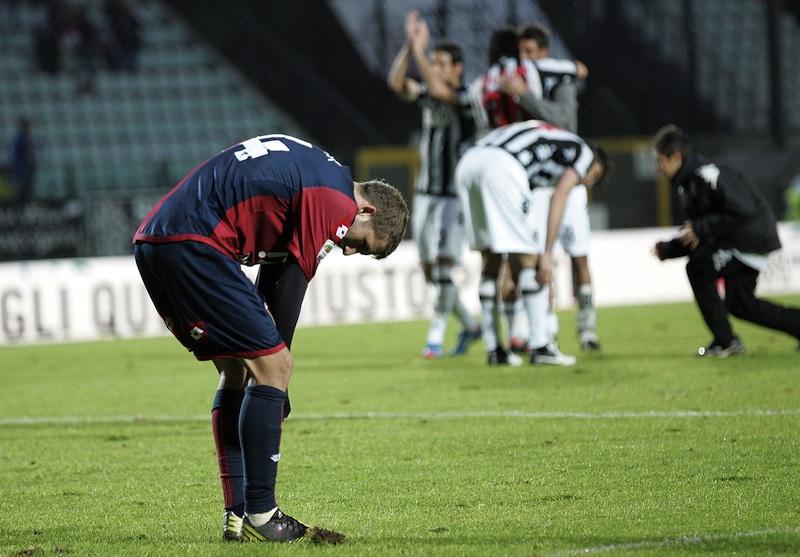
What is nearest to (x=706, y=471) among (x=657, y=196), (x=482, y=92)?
(x=482, y=92)

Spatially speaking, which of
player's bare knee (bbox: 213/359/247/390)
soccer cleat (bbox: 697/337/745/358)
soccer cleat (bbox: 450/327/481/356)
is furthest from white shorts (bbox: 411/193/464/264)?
player's bare knee (bbox: 213/359/247/390)

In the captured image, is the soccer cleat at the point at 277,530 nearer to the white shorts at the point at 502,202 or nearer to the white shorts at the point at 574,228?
the white shorts at the point at 502,202

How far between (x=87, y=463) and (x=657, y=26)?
2242 cm

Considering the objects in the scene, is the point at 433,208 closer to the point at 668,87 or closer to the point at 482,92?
the point at 482,92

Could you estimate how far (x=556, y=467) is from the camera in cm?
560

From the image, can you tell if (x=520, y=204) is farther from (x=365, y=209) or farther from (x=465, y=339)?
(x=365, y=209)

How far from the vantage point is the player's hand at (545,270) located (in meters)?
9.49

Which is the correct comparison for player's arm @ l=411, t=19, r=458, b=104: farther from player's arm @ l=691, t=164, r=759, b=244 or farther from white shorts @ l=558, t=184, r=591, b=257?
player's arm @ l=691, t=164, r=759, b=244

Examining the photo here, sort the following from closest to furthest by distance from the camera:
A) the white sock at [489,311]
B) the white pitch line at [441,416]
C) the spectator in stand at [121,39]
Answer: the white pitch line at [441,416] < the white sock at [489,311] < the spectator in stand at [121,39]

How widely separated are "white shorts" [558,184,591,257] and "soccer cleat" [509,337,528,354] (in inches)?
31.0

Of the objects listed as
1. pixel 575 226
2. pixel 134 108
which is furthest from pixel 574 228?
pixel 134 108

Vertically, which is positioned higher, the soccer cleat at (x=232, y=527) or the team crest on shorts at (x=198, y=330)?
the team crest on shorts at (x=198, y=330)

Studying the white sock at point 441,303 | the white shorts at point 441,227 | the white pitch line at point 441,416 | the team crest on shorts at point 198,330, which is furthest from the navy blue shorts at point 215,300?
the white shorts at point 441,227

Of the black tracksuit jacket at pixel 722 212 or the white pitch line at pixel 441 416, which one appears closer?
the white pitch line at pixel 441 416
